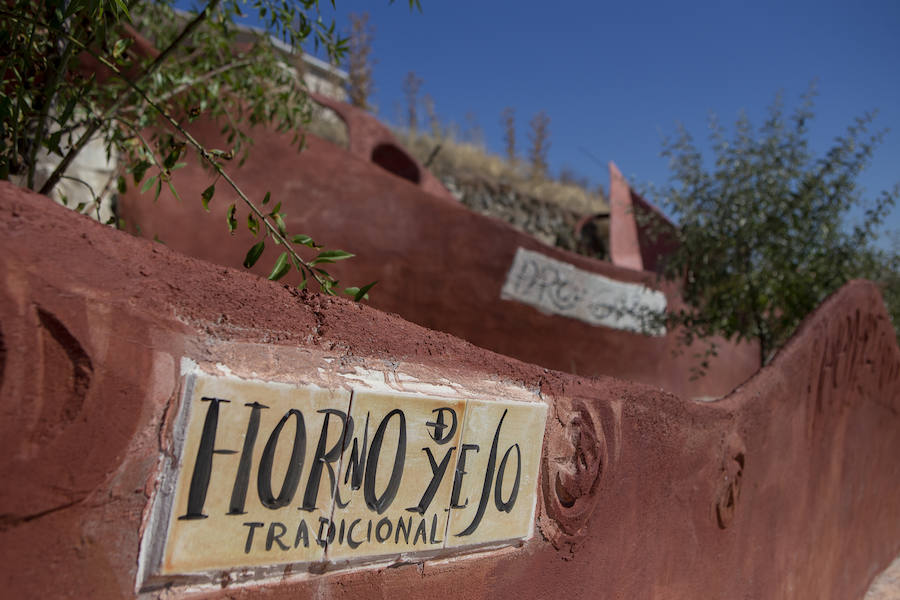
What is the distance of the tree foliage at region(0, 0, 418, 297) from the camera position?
179cm

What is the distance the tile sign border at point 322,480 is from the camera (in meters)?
1.15

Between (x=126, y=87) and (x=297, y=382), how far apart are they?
2092 millimetres

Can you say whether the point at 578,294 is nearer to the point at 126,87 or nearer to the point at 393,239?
the point at 393,239

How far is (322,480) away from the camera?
1.35 metres

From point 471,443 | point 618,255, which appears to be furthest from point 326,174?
point 618,255

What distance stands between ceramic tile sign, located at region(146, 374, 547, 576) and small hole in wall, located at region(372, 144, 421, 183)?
20.9 feet

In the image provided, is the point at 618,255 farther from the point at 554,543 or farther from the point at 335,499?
the point at 335,499

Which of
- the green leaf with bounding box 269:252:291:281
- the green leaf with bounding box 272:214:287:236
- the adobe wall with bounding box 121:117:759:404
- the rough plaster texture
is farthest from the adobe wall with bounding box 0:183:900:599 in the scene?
the rough plaster texture

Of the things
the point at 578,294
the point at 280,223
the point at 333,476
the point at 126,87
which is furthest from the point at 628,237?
the point at 333,476

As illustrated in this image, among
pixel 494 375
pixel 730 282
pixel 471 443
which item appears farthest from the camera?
pixel 730 282

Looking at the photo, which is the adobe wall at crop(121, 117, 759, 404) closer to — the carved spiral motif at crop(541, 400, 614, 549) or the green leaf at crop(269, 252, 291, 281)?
the carved spiral motif at crop(541, 400, 614, 549)

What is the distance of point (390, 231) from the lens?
19.6 ft

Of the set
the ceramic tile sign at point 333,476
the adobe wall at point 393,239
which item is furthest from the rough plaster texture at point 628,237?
the ceramic tile sign at point 333,476

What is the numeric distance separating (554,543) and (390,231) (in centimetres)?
427
